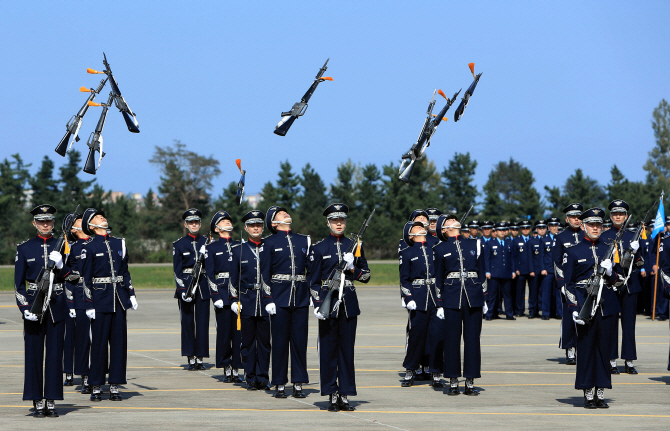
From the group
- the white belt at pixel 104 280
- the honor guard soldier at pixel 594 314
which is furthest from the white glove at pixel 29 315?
the honor guard soldier at pixel 594 314

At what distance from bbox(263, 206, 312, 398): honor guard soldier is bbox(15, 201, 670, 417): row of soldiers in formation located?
1 centimetres

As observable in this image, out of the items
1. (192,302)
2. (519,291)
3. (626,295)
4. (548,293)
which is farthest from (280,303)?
(519,291)

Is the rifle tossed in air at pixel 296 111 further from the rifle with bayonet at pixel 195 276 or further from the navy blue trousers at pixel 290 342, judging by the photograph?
the navy blue trousers at pixel 290 342

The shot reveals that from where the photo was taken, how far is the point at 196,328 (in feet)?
47.9

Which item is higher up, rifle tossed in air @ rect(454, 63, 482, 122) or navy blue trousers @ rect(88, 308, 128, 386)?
rifle tossed in air @ rect(454, 63, 482, 122)

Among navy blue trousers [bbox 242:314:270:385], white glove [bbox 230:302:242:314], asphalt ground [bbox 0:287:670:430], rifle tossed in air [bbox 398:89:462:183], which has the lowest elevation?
asphalt ground [bbox 0:287:670:430]

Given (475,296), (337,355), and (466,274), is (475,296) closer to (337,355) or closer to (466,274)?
(466,274)

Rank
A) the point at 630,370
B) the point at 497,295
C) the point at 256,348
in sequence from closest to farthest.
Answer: the point at 256,348 → the point at 630,370 → the point at 497,295

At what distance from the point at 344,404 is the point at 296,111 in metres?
6.02

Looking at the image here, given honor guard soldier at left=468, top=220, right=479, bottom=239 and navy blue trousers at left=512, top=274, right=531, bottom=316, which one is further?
navy blue trousers at left=512, top=274, right=531, bottom=316

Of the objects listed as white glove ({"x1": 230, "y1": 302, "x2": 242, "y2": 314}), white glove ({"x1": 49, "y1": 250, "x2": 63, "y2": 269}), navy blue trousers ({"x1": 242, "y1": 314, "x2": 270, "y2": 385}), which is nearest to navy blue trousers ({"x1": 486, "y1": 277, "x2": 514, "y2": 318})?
white glove ({"x1": 230, "y1": 302, "x2": 242, "y2": 314})

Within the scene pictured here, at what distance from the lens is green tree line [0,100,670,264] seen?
7562cm

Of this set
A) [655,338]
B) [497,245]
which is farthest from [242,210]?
[655,338]

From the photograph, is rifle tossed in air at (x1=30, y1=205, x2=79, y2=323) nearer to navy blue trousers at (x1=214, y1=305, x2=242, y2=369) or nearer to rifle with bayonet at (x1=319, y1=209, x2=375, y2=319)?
rifle with bayonet at (x1=319, y1=209, x2=375, y2=319)
